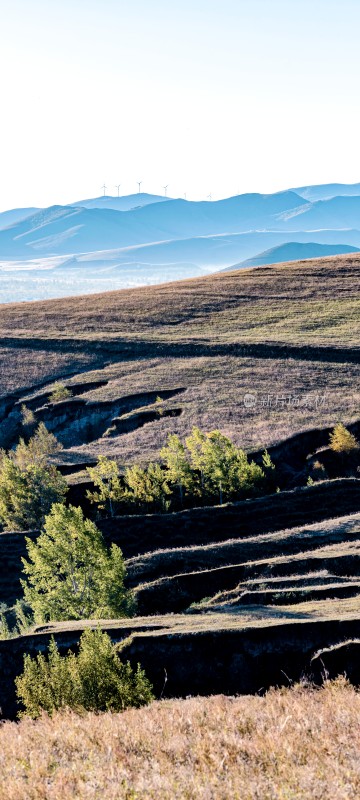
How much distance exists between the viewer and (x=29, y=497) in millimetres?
71812

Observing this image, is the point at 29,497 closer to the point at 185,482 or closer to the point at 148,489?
the point at 148,489

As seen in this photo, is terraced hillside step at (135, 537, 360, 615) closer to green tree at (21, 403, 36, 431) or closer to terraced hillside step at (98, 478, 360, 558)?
terraced hillside step at (98, 478, 360, 558)

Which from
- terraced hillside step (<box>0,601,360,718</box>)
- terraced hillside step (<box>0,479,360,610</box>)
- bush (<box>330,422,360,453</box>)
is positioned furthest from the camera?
bush (<box>330,422,360,453</box>)

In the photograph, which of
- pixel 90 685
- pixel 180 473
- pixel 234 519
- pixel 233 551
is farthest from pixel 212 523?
pixel 90 685

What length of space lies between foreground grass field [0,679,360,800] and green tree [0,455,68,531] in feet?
177

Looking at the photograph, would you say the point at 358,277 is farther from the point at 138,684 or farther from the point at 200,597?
the point at 138,684

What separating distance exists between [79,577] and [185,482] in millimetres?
27262

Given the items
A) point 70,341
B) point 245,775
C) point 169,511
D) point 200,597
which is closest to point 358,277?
point 70,341

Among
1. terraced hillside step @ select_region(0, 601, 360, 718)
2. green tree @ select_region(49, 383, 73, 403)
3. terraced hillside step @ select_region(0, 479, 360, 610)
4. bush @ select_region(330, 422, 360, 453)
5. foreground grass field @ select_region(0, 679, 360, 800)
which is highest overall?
foreground grass field @ select_region(0, 679, 360, 800)

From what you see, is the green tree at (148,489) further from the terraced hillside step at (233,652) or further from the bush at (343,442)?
the terraced hillside step at (233,652)

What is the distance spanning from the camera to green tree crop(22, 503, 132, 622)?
4244cm

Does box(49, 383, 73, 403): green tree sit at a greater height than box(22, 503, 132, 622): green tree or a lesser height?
greater

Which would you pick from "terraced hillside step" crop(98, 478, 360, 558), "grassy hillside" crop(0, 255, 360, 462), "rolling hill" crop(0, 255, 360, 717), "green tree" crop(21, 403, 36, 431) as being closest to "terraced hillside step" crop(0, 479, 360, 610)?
"terraced hillside step" crop(98, 478, 360, 558)

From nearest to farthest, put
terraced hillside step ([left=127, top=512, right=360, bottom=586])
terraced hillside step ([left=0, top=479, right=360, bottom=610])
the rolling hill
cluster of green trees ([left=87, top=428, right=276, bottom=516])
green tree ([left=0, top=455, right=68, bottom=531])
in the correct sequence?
the rolling hill
terraced hillside step ([left=127, top=512, right=360, bottom=586])
terraced hillside step ([left=0, top=479, right=360, bottom=610])
cluster of green trees ([left=87, top=428, right=276, bottom=516])
green tree ([left=0, top=455, right=68, bottom=531])
